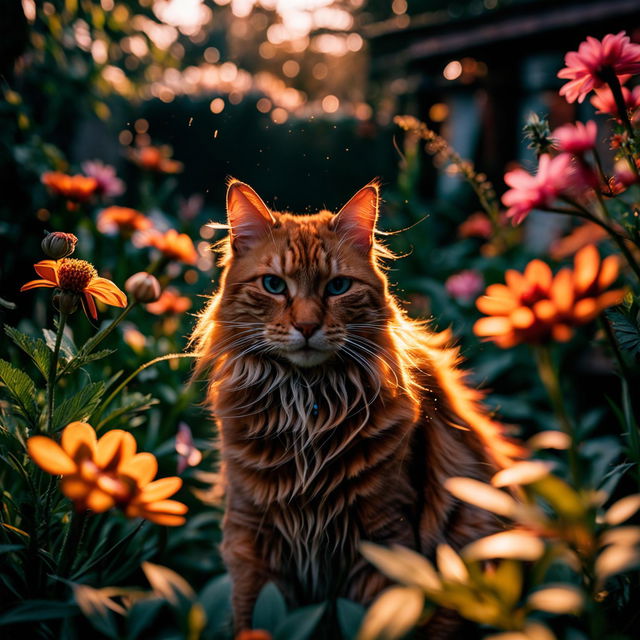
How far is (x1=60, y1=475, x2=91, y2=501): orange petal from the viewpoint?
68 centimetres

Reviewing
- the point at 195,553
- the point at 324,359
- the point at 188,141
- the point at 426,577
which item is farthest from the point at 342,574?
the point at 188,141

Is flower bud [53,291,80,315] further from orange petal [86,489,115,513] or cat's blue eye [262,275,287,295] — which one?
cat's blue eye [262,275,287,295]

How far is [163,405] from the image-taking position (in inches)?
91.1

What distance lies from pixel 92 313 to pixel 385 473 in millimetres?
782

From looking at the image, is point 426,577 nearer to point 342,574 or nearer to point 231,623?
point 342,574

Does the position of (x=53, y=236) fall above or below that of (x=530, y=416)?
below

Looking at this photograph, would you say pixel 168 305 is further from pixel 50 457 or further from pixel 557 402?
pixel 557 402

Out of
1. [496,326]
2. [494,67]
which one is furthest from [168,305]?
[494,67]

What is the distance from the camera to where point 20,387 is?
107 centimetres

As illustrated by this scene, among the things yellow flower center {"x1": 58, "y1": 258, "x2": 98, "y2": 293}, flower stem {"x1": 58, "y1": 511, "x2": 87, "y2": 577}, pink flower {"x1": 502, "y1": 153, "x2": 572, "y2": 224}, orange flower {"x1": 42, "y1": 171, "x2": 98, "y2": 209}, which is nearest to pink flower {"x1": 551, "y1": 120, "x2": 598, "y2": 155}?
pink flower {"x1": 502, "y1": 153, "x2": 572, "y2": 224}

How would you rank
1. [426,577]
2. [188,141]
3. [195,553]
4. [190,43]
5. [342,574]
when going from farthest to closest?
[190,43] < [188,141] < [195,553] < [342,574] < [426,577]

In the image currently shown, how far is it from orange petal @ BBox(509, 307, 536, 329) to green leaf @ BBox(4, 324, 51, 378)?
0.87 m

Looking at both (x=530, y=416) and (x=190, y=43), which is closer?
(x=530, y=416)

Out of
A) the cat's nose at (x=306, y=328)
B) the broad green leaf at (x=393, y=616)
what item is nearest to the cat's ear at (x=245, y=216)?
the cat's nose at (x=306, y=328)
